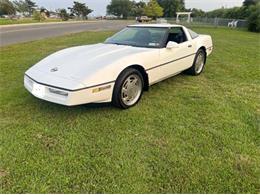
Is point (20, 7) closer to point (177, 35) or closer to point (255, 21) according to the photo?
point (255, 21)

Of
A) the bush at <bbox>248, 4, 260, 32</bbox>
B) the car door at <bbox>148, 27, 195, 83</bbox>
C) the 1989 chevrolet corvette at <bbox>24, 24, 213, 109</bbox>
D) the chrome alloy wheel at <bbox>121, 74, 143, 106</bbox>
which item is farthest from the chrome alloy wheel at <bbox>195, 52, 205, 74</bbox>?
the bush at <bbox>248, 4, 260, 32</bbox>

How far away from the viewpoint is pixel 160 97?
4.22 m

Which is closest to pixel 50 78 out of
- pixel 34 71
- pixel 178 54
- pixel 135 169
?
pixel 34 71

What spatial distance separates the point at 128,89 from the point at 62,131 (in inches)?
45.8

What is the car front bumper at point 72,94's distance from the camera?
120 inches

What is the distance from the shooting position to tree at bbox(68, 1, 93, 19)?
83.6 meters

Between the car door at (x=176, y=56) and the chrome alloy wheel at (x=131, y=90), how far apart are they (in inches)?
17.2

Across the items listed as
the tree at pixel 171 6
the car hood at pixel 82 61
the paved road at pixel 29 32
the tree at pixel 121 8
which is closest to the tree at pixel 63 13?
the tree at pixel 121 8

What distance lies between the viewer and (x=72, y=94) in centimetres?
302

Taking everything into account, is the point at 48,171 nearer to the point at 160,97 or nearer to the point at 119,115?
the point at 119,115

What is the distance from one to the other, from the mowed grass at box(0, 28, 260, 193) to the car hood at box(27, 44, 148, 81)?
1.93 ft

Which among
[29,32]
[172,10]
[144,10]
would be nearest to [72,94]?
[29,32]

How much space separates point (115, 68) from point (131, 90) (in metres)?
0.50

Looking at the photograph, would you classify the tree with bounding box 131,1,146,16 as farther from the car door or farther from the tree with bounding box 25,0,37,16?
the car door
